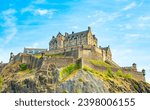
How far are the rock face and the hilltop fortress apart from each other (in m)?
1.73

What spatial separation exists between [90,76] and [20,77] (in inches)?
445

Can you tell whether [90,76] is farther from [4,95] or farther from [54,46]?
[4,95]

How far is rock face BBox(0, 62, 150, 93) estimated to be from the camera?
158 feet

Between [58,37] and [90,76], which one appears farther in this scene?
[58,37]

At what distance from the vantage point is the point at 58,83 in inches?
1944

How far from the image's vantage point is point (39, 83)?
164 ft

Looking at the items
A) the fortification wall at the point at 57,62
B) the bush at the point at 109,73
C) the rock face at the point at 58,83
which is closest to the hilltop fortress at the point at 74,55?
the fortification wall at the point at 57,62

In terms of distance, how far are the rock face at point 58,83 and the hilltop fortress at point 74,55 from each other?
173 cm

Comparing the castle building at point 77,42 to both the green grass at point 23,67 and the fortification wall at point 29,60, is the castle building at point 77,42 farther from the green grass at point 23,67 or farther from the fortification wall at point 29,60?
the green grass at point 23,67

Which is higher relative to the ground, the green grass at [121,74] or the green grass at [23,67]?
the green grass at [23,67]

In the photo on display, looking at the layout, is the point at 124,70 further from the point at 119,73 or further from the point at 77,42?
the point at 77,42

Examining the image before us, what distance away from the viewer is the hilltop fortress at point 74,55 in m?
52.8

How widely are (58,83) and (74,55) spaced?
334 inches

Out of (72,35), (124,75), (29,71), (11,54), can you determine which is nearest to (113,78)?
(124,75)
